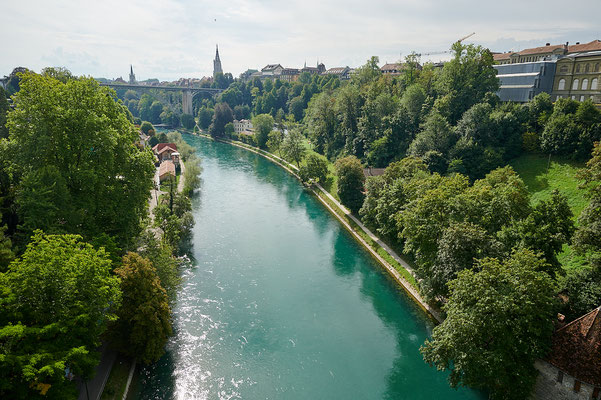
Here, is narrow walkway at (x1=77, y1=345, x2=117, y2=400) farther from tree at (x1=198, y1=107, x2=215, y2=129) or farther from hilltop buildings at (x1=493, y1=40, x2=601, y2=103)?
tree at (x1=198, y1=107, x2=215, y2=129)

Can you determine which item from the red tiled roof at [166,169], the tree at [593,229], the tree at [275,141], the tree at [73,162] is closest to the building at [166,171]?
the red tiled roof at [166,169]

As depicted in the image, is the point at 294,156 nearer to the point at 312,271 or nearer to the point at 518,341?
the point at 312,271

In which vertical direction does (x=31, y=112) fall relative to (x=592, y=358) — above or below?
above

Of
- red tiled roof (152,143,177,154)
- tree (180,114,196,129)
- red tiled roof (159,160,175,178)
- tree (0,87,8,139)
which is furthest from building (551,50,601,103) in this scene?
tree (180,114,196,129)

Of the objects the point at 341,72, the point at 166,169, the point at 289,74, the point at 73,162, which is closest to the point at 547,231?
the point at 73,162

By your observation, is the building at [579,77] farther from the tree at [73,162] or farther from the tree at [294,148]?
the tree at [73,162]

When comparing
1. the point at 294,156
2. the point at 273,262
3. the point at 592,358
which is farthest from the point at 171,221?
the point at 294,156
